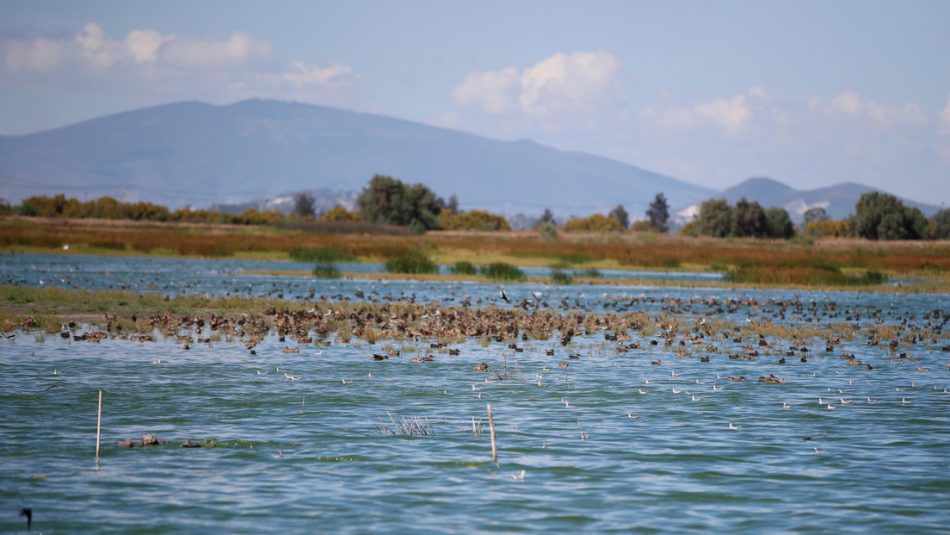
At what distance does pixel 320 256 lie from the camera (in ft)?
237

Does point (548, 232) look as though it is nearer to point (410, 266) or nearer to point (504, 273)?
point (410, 266)

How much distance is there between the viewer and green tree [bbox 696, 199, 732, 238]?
155 meters

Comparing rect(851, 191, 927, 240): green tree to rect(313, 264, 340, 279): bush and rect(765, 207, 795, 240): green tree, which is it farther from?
rect(313, 264, 340, 279): bush

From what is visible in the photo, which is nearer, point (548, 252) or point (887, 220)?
point (548, 252)

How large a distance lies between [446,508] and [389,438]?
4060 mm

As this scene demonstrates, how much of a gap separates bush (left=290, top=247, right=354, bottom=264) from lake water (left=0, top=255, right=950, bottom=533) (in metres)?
43.1

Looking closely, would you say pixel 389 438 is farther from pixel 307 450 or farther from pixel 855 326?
pixel 855 326

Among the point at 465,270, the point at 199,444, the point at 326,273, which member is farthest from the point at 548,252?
the point at 199,444

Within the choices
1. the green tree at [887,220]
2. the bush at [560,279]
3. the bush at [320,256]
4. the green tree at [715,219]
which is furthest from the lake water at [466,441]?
the green tree at [715,219]

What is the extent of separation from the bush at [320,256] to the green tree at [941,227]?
93870mm

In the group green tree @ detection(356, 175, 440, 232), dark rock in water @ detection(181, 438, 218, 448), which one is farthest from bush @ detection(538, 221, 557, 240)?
dark rock in water @ detection(181, 438, 218, 448)

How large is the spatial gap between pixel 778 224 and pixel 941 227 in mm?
25161

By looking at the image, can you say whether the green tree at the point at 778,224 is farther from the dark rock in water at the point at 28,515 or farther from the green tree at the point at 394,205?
the dark rock in water at the point at 28,515

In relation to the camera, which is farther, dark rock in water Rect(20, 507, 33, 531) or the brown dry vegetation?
the brown dry vegetation
